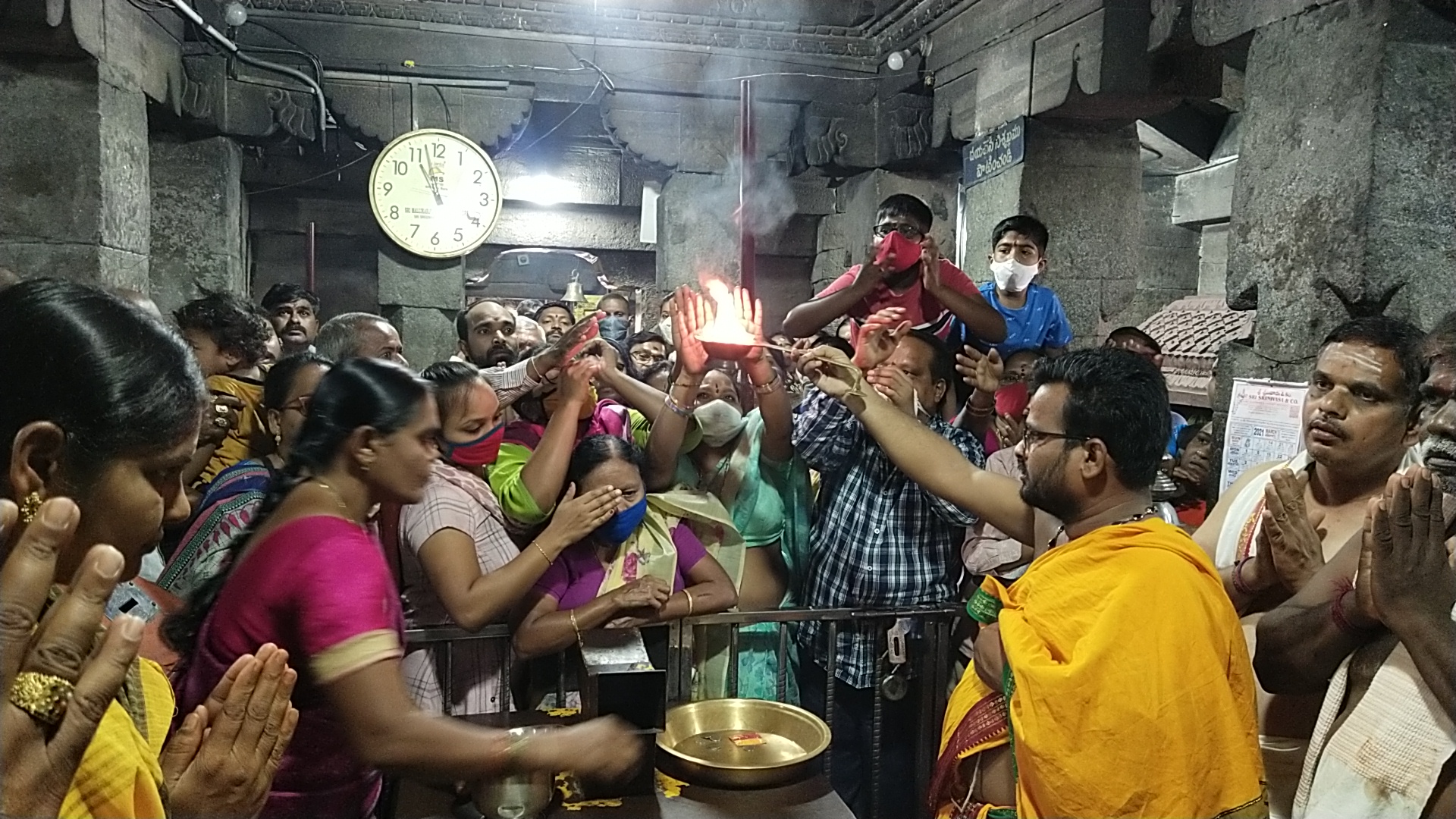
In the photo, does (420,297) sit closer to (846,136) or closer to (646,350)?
(646,350)

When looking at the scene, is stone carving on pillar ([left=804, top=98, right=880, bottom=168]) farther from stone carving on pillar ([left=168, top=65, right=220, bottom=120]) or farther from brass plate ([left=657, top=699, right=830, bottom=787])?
brass plate ([left=657, top=699, right=830, bottom=787])

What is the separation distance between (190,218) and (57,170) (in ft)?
7.96

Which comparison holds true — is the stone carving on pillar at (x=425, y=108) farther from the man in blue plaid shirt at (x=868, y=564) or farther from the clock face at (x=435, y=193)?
the man in blue plaid shirt at (x=868, y=564)

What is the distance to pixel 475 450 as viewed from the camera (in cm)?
300

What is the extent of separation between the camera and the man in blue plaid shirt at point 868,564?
10.2ft

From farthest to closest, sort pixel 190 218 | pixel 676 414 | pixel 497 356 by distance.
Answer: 1. pixel 190 218
2. pixel 497 356
3. pixel 676 414

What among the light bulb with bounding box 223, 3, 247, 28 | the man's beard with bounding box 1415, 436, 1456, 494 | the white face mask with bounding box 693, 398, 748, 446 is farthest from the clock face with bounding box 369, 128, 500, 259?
the man's beard with bounding box 1415, 436, 1456, 494

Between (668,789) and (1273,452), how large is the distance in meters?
2.81

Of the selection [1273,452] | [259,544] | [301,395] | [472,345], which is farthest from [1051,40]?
[259,544]

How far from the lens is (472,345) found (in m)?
4.62

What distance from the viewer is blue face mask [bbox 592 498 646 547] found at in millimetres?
2936

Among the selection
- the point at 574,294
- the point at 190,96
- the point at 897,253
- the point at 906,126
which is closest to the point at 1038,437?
the point at 897,253

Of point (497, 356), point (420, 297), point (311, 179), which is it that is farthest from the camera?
point (311, 179)

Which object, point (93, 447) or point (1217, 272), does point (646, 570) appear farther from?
point (1217, 272)
